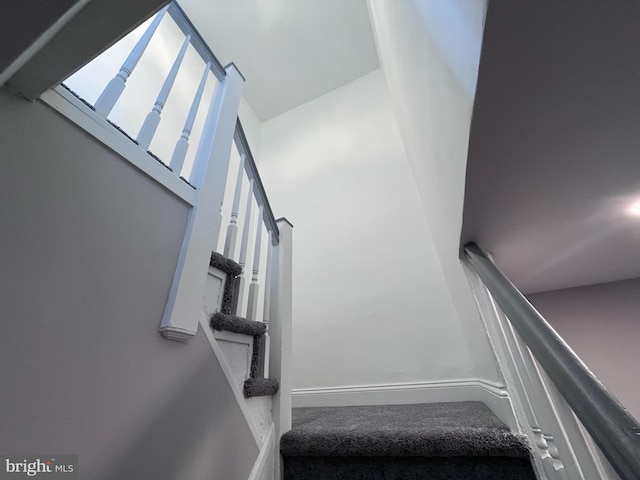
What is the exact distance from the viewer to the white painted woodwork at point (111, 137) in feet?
2.04

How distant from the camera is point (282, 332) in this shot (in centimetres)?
124

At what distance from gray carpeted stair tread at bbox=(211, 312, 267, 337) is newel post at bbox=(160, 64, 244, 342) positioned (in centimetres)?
9

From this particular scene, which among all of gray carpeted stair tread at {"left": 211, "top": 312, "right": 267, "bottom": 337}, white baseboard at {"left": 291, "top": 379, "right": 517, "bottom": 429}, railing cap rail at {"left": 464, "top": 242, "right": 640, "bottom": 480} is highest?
gray carpeted stair tread at {"left": 211, "top": 312, "right": 267, "bottom": 337}

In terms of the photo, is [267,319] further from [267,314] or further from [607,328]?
[607,328]

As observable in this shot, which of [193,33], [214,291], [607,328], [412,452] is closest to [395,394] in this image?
[412,452]

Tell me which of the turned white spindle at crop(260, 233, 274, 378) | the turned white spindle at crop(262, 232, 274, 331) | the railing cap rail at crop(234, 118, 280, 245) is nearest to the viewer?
the turned white spindle at crop(260, 233, 274, 378)

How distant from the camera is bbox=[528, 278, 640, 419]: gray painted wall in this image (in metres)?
1.36

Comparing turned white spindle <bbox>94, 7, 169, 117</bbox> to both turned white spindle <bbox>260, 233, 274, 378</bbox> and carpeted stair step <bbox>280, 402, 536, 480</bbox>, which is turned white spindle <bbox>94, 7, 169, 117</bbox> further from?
carpeted stair step <bbox>280, 402, 536, 480</bbox>

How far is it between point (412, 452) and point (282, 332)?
0.65 meters

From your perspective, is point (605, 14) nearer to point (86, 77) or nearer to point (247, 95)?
point (86, 77)

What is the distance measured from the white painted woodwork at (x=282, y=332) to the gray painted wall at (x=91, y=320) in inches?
10.9

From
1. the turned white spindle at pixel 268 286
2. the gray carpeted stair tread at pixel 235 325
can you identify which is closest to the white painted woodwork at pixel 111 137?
the gray carpeted stair tread at pixel 235 325

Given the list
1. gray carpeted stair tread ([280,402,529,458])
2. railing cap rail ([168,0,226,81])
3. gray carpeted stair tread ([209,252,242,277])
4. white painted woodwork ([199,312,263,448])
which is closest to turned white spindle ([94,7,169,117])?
railing cap rail ([168,0,226,81])

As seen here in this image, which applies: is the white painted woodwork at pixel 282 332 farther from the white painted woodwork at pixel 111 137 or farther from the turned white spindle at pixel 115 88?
the turned white spindle at pixel 115 88
